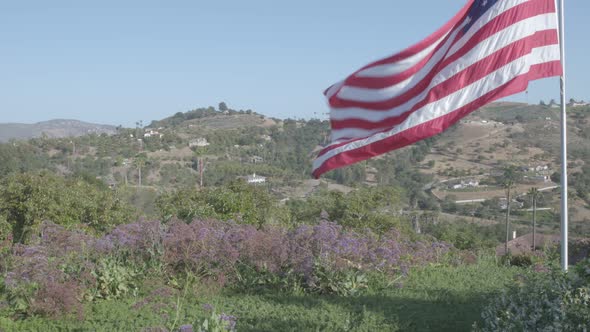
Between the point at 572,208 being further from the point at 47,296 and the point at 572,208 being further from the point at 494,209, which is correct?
the point at 47,296

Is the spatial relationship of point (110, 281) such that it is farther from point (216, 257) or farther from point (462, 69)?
point (462, 69)

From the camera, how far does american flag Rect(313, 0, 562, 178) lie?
5105 mm

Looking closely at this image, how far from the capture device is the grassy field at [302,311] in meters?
5.96

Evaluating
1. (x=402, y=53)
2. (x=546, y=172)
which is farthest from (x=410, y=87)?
(x=546, y=172)

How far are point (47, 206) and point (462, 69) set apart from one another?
36.5 ft

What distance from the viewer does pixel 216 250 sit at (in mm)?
7676

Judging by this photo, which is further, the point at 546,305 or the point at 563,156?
the point at 563,156

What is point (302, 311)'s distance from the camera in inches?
257

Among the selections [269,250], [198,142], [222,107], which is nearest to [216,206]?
[269,250]

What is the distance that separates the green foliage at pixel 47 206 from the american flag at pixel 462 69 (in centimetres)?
948

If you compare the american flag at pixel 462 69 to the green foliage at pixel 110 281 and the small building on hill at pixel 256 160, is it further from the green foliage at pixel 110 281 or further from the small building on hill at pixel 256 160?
the small building on hill at pixel 256 160

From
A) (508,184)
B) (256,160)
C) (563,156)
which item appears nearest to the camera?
(563,156)

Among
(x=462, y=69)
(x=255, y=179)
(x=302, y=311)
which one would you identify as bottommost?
(x=255, y=179)

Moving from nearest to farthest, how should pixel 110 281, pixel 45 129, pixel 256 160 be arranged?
pixel 110 281 → pixel 256 160 → pixel 45 129
